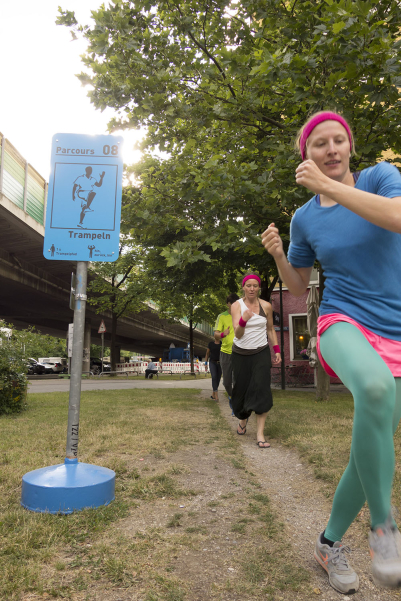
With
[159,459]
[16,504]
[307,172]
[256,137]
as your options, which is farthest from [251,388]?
[256,137]

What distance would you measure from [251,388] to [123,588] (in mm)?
3972

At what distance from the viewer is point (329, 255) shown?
6.71 feet

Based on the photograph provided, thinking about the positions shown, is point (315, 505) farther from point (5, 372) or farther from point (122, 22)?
point (122, 22)

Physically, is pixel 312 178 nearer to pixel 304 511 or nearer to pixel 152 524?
pixel 152 524

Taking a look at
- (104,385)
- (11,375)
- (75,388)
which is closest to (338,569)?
(75,388)

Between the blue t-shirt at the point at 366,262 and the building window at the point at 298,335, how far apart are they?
69.4 ft

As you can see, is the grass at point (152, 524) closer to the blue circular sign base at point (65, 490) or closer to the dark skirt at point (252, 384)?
the blue circular sign base at point (65, 490)

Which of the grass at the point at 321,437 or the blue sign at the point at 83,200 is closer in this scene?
the blue sign at the point at 83,200

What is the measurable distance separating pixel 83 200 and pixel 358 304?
104 inches

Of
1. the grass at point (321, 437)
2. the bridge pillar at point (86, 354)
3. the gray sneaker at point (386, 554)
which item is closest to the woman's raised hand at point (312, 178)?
the gray sneaker at point (386, 554)

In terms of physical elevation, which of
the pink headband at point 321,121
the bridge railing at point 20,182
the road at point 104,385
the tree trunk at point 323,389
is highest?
the bridge railing at point 20,182

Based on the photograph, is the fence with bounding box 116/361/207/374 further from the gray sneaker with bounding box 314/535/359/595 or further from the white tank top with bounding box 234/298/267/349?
the gray sneaker with bounding box 314/535/359/595

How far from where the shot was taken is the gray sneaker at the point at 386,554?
1.52 m

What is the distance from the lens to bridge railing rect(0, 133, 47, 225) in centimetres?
1753
